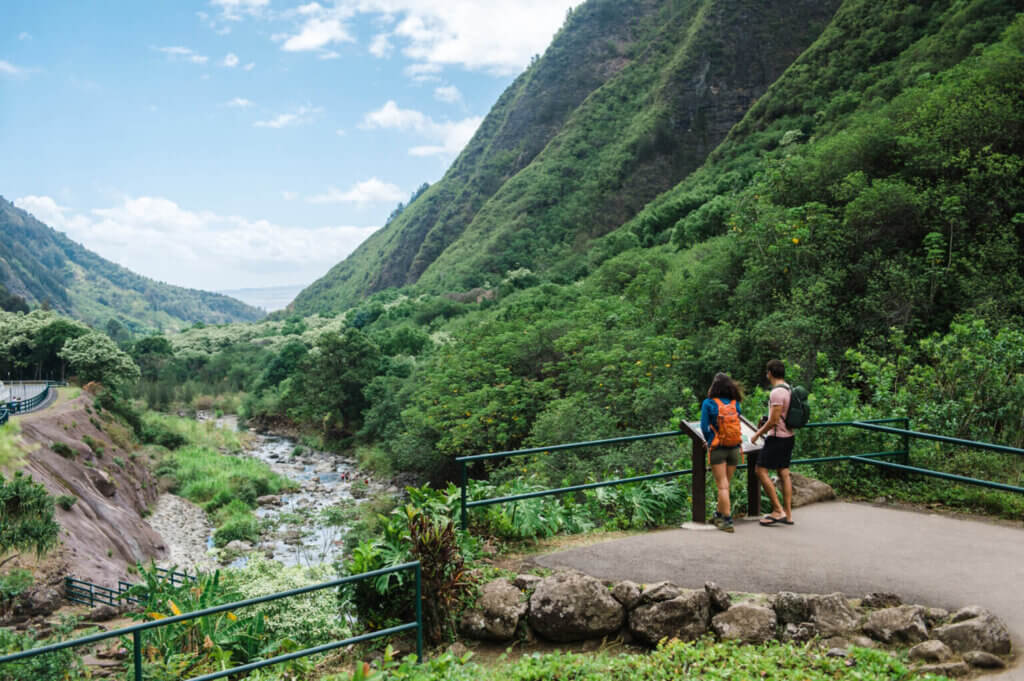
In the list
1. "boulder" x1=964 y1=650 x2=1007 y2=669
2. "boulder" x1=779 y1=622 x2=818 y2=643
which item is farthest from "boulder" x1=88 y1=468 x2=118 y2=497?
"boulder" x1=964 y1=650 x2=1007 y2=669

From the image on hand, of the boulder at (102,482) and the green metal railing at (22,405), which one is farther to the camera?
the green metal railing at (22,405)

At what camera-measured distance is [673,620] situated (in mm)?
5238

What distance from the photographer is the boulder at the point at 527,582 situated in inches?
228

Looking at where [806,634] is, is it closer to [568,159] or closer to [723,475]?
[723,475]

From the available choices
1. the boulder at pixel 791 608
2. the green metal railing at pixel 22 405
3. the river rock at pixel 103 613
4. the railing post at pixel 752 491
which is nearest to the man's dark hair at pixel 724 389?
the railing post at pixel 752 491

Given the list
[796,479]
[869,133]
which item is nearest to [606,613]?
[796,479]

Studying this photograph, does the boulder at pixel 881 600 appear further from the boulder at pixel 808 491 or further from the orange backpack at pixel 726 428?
the boulder at pixel 808 491

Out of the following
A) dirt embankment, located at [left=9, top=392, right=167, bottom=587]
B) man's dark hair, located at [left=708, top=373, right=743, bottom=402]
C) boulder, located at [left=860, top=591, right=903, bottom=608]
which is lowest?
dirt embankment, located at [left=9, top=392, right=167, bottom=587]

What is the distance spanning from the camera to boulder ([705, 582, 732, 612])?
5359 mm

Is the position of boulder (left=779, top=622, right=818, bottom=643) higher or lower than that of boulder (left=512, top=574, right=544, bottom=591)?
lower

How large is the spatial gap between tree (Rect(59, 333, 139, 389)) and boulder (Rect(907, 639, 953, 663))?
52069 mm

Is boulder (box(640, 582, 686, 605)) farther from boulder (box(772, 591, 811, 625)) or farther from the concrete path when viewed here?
boulder (box(772, 591, 811, 625))

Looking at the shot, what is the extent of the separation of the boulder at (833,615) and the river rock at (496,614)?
2252 millimetres

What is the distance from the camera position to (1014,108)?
1794 cm
